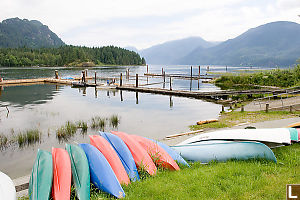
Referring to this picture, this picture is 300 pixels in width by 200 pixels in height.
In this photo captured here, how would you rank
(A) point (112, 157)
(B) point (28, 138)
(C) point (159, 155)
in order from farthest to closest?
(B) point (28, 138), (C) point (159, 155), (A) point (112, 157)

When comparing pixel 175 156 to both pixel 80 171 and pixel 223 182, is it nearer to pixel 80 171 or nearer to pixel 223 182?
pixel 223 182

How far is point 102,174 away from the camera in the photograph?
3.84m

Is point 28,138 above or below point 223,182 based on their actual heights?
below

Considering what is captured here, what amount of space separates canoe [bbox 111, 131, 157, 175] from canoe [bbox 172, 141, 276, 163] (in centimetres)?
101

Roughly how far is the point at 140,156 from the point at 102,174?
3.08 feet

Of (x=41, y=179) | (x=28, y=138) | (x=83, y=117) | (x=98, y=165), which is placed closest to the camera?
(x=41, y=179)

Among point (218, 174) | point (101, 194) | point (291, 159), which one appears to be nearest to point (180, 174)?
point (218, 174)

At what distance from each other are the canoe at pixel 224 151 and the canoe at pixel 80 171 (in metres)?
2.21

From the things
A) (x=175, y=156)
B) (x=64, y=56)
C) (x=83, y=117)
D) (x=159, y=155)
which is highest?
(x=64, y=56)

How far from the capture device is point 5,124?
13727 mm

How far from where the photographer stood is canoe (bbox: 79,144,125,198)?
11.6 ft

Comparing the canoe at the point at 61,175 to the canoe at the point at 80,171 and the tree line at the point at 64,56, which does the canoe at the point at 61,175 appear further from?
the tree line at the point at 64,56

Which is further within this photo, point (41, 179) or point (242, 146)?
point (242, 146)

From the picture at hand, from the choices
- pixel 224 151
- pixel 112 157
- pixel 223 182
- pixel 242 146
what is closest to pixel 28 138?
pixel 112 157
